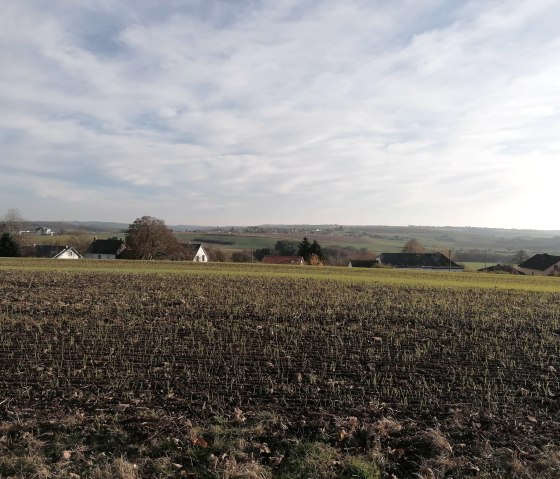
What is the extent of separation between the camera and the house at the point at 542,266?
73.2 meters

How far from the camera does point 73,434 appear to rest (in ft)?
20.7

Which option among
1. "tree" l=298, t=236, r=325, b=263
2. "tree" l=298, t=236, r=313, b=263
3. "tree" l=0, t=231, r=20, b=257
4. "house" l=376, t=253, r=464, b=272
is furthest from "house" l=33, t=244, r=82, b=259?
"house" l=376, t=253, r=464, b=272

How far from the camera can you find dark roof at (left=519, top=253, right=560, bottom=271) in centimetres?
7481

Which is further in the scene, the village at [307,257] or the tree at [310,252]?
the tree at [310,252]

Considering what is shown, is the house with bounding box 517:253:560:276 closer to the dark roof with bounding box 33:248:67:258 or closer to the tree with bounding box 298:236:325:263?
the tree with bounding box 298:236:325:263

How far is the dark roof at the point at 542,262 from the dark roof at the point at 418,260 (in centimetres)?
1168

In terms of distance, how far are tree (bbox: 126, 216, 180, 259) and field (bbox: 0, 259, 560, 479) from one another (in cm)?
5328

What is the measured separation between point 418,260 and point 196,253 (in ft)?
144

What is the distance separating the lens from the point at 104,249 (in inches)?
3450

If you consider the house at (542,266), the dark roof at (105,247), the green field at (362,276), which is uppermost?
the dark roof at (105,247)

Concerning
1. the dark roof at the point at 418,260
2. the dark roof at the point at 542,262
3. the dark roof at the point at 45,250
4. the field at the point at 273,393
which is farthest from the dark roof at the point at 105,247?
the dark roof at the point at 542,262

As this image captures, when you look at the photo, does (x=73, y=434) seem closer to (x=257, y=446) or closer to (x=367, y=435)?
(x=257, y=446)

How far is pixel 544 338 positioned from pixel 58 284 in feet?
72.8

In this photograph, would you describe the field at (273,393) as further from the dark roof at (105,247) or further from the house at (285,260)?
the dark roof at (105,247)
